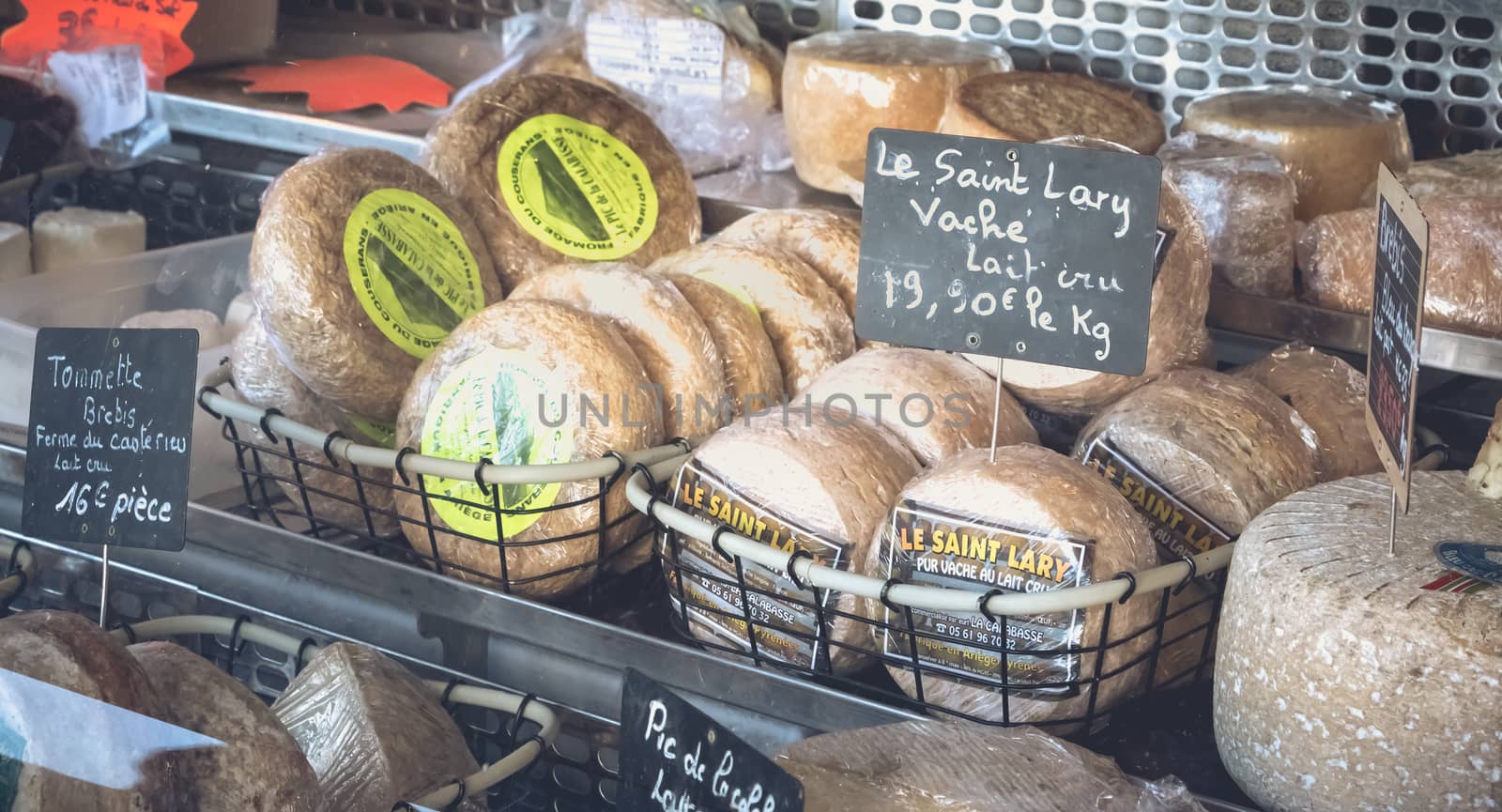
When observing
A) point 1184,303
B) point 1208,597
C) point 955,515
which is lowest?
point 1208,597

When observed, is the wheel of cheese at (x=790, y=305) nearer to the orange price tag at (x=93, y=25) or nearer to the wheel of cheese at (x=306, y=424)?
the wheel of cheese at (x=306, y=424)

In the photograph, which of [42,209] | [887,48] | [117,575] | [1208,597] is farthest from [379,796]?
[42,209]

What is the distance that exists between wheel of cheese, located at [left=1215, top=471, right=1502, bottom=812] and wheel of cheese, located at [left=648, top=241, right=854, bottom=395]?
0.58 metres

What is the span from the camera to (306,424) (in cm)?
163

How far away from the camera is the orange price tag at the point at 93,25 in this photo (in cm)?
217

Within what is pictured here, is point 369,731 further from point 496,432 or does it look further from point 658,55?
point 658,55

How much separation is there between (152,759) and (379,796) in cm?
A: 29

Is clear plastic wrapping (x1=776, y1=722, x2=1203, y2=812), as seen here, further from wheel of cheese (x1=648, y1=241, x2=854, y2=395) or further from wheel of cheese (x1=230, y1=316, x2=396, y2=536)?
wheel of cheese (x1=230, y1=316, x2=396, y2=536)

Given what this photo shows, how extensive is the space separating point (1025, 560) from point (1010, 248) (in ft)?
0.87

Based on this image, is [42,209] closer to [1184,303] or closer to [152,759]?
[152,759]

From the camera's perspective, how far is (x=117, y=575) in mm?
1610

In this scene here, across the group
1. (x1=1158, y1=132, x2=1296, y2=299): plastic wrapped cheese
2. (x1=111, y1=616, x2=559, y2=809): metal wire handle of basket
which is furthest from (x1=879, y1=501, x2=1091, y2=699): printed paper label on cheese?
(x1=1158, y1=132, x2=1296, y2=299): plastic wrapped cheese

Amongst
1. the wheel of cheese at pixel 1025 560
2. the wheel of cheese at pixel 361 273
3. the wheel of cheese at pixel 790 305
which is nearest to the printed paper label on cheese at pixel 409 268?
the wheel of cheese at pixel 361 273

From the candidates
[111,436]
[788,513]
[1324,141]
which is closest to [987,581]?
[788,513]
